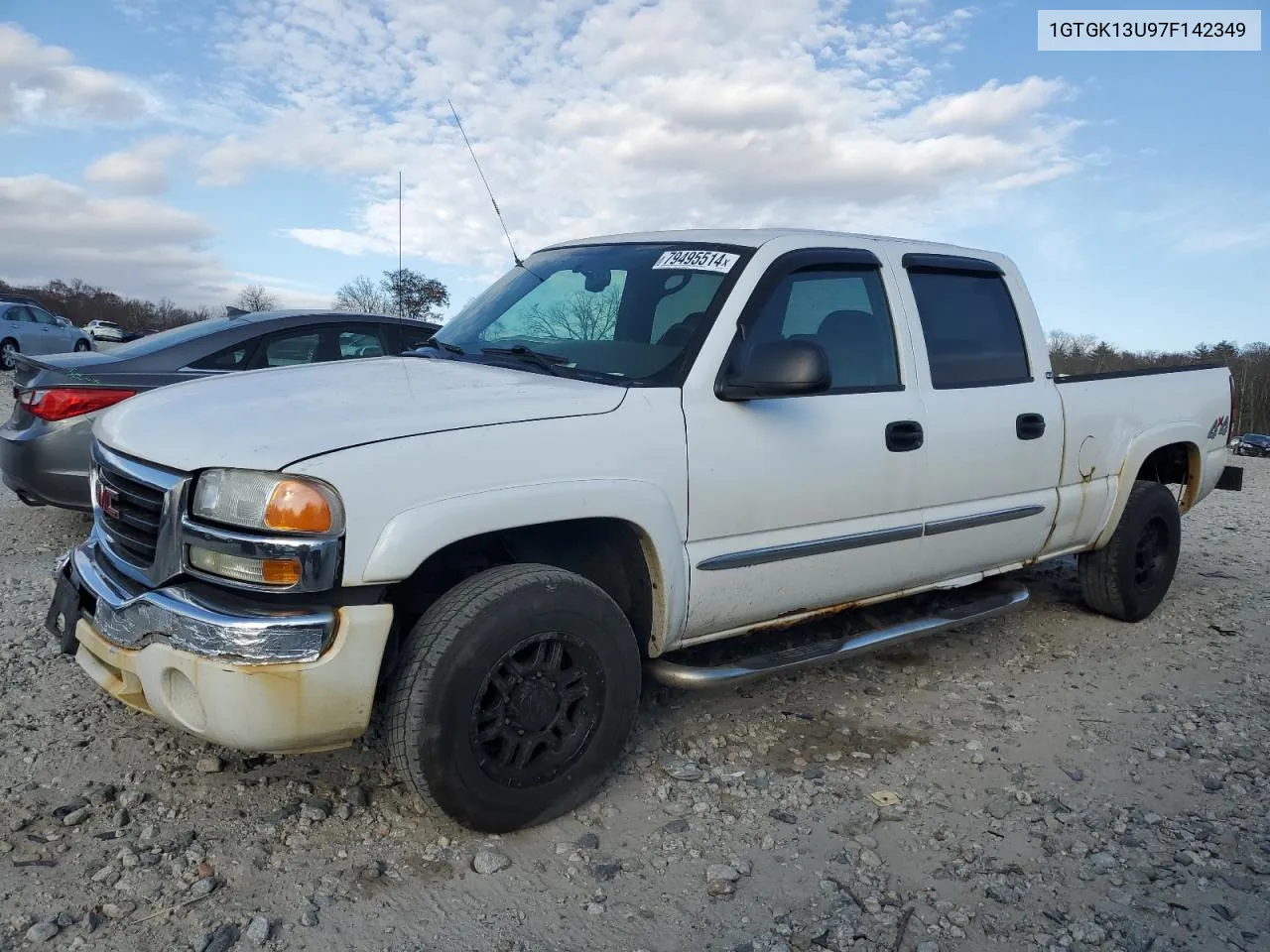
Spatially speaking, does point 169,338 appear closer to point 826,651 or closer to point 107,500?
point 107,500

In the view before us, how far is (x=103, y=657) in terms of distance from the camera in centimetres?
264

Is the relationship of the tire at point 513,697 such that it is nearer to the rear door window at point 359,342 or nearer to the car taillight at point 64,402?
the car taillight at point 64,402

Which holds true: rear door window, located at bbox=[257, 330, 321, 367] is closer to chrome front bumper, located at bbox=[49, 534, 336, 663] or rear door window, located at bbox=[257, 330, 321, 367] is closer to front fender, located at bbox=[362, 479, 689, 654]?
chrome front bumper, located at bbox=[49, 534, 336, 663]

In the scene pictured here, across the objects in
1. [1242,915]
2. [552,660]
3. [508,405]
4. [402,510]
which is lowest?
[1242,915]

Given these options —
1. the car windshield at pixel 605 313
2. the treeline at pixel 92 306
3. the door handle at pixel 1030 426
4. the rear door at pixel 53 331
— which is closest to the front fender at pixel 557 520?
the car windshield at pixel 605 313

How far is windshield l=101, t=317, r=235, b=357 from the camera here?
559 cm

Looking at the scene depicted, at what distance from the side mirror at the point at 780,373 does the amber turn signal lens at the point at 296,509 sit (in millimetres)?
1347

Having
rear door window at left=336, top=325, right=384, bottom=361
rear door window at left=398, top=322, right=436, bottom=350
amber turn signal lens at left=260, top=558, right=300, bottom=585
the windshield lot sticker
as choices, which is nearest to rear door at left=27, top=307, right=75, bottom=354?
rear door window at left=398, top=322, right=436, bottom=350

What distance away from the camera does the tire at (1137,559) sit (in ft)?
16.0

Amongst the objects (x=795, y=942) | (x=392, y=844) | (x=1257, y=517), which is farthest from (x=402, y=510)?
(x=1257, y=517)

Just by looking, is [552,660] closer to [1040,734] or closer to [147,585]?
[147,585]

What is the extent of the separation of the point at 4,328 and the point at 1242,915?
23130 millimetres

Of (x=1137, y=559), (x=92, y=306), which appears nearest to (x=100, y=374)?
(x=1137, y=559)

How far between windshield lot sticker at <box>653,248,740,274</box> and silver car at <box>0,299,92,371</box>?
20.1 meters
